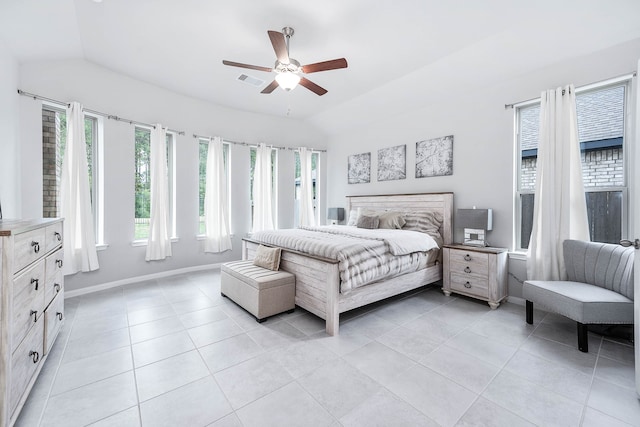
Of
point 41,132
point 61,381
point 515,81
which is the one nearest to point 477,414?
point 61,381

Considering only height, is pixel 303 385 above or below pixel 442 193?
below

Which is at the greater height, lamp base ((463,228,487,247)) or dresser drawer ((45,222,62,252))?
dresser drawer ((45,222,62,252))

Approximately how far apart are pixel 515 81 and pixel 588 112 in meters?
0.84

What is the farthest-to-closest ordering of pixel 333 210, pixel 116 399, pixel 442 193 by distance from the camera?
pixel 333 210 < pixel 442 193 < pixel 116 399

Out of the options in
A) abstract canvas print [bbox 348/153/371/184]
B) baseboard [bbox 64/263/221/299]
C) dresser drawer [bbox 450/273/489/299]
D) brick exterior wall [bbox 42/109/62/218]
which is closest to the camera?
dresser drawer [bbox 450/273/489/299]

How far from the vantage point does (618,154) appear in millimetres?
2707

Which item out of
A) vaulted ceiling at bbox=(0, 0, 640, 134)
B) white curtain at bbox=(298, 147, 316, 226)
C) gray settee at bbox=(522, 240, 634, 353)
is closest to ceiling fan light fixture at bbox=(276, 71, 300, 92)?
vaulted ceiling at bbox=(0, 0, 640, 134)

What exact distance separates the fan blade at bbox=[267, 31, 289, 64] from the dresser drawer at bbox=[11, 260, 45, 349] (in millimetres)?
2359

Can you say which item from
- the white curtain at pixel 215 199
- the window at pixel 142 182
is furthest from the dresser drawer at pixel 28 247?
the white curtain at pixel 215 199

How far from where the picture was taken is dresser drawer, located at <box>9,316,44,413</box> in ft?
4.48

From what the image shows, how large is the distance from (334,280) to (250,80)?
3190mm

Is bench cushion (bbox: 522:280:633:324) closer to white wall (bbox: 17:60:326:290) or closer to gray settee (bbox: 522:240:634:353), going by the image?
gray settee (bbox: 522:240:634:353)

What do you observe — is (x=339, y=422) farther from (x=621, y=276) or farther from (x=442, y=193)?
(x=442, y=193)

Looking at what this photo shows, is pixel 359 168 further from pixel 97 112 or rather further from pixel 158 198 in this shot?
pixel 97 112
